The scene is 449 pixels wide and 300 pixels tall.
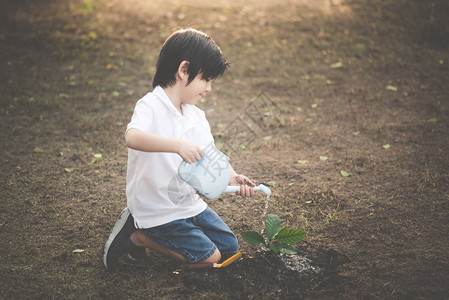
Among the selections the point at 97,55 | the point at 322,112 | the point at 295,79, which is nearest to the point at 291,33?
the point at 295,79

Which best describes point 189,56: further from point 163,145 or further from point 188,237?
point 188,237

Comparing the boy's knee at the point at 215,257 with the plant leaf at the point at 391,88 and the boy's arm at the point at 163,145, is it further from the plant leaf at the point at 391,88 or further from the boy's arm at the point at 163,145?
the plant leaf at the point at 391,88

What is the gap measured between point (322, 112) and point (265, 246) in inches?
101

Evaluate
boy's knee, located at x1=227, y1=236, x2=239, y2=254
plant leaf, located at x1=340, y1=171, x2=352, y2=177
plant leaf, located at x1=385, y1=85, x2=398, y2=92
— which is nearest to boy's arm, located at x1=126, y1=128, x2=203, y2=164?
boy's knee, located at x1=227, y1=236, x2=239, y2=254

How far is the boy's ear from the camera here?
6.56 feet

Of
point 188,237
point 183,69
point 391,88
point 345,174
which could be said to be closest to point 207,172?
point 188,237

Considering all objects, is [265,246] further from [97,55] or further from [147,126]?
[97,55]

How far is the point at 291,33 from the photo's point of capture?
258 inches

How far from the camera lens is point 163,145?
5.76 ft

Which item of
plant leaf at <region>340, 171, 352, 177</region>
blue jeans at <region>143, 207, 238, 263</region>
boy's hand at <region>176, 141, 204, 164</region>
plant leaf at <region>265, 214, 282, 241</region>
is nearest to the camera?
boy's hand at <region>176, 141, 204, 164</region>

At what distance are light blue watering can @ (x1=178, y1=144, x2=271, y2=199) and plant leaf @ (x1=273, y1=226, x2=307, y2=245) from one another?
49cm

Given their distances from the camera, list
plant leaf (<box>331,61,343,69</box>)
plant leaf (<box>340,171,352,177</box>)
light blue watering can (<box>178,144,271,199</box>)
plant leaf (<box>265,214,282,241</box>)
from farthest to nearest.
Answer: plant leaf (<box>331,61,343,69</box>) < plant leaf (<box>340,171,352,177</box>) < plant leaf (<box>265,214,282,241</box>) < light blue watering can (<box>178,144,271,199</box>)

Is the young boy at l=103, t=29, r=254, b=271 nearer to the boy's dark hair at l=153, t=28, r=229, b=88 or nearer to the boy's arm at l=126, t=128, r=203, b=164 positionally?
the boy's dark hair at l=153, t=28, r=229, b=88

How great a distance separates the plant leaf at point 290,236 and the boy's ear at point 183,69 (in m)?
1.00
